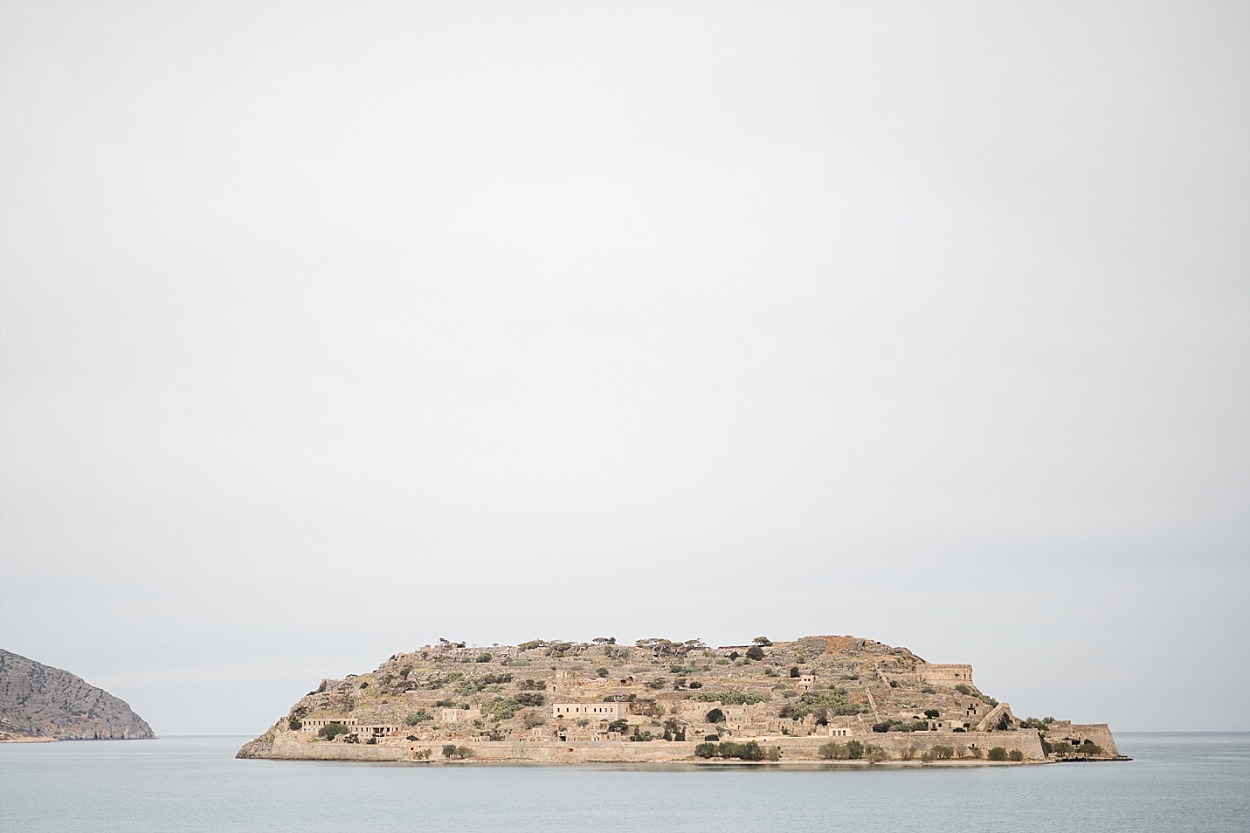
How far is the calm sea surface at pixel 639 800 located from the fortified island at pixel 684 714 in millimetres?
3977

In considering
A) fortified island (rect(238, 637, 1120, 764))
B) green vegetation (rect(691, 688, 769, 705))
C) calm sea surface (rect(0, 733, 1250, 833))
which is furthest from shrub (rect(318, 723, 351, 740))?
green vegetation (rect(691, 688, 769, 705))

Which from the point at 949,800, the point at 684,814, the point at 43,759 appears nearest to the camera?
the point at 684,814

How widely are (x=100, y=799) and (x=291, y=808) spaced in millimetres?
17272

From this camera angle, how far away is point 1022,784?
78938 mm

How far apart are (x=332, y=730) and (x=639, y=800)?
50382 millimetres

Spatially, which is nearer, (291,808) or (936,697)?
(291,808)

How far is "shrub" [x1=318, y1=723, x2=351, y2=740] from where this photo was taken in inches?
4520

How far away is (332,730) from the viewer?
115 meters

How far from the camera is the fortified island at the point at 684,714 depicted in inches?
3799

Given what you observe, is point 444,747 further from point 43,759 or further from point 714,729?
point 43,759

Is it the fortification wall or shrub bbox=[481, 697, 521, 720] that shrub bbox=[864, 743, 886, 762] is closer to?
the fortification wall

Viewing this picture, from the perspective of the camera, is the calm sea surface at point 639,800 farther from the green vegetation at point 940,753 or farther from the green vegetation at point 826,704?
the green vegetation at point 826,704

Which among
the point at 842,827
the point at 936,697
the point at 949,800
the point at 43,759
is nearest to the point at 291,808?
the point at 842,827

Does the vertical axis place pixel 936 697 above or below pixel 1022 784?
above
